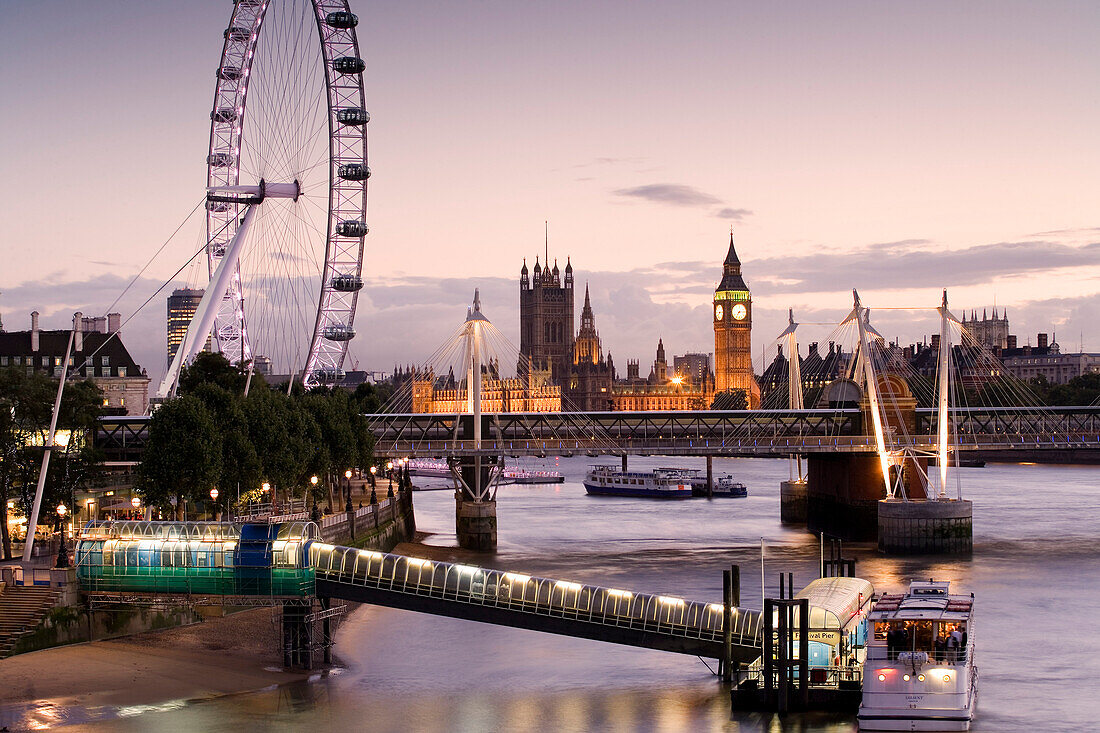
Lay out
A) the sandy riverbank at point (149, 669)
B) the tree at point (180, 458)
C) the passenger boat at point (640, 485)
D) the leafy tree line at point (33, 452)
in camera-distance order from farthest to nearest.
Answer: the passenger boat at point (640, 485), the tree at point (180, 458), the leafy tree line at point (33, 452), the sandy riverbank at point (149, 669)

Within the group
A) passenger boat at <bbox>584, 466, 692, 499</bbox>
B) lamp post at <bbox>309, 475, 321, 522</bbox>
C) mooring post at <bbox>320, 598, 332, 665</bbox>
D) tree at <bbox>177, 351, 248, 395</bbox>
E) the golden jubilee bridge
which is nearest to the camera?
mooring post at <bbox>320, 598, 332, 665</bbox>

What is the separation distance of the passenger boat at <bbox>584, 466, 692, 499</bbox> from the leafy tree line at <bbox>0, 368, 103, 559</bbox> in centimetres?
7652

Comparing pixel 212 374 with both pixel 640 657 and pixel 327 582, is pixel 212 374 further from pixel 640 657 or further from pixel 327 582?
pixel 640 657

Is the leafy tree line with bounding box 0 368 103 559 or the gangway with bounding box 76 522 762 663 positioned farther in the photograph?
the leafy tree line with bounding box 0 368 103 559

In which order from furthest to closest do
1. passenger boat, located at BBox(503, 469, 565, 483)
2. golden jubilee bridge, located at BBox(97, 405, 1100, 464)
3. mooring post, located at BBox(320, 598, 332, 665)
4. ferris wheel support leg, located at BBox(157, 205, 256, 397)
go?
passenger boat, located at BBox(503, 469, 565, 483)
golden jubilee bridge, located at BBox(97, 405, 1100, 464)
ferris wheel support leg, located at BBox(157, 205, 256, 397)
mooring post, located at BBox(320, 598, 332, 665)

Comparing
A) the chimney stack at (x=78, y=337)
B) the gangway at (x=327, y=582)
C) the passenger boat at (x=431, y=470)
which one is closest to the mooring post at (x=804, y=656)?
the gangway at (x=327, y=582)

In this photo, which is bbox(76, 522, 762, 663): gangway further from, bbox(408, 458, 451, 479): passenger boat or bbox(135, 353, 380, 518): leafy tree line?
bbox(408, 458, 451, 479): passenger boat

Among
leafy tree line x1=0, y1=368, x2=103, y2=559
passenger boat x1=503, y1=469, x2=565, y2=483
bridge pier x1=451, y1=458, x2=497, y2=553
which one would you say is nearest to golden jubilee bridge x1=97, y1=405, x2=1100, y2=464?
bridge pier x1=451, y1=458, x2=497, y2=553

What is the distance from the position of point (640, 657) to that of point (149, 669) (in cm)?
1301

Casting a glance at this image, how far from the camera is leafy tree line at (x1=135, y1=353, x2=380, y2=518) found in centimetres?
4844

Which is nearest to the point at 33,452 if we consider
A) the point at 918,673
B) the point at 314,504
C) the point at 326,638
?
the point at 314,504

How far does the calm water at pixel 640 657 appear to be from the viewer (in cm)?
3331

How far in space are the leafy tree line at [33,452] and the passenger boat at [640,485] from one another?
76522mm

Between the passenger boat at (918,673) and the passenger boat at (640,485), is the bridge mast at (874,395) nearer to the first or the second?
the passenger boat at (918,673)
